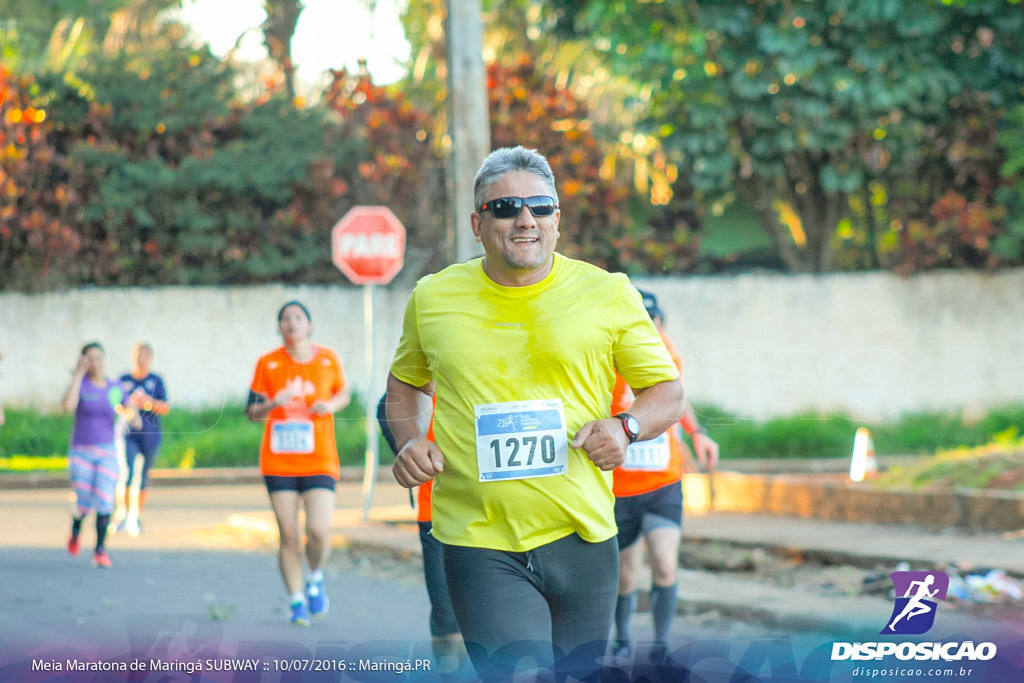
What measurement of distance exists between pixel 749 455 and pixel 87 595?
39.2 feet

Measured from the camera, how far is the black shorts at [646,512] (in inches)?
265

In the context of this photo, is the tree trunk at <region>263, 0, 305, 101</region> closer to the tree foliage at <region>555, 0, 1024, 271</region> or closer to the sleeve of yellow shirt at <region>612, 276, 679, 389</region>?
the tree foliage at <region>555, 0, 1024, 271</region>

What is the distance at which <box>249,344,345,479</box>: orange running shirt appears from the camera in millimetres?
7824

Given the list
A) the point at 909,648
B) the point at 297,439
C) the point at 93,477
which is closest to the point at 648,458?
the point at 297,439

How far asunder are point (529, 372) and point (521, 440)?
185 millimetres

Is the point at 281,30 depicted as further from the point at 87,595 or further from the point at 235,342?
the point at 87,595

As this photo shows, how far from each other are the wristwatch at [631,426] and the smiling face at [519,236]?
44cm

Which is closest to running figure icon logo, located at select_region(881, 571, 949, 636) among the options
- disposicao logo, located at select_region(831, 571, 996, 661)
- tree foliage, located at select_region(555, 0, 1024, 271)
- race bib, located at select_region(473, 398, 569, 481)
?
disposicao logo, located at select_region(831, 571, 996, 661)

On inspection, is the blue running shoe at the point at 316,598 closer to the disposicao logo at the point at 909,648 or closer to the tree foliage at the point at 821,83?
the disposicao logo at the point at 909,648

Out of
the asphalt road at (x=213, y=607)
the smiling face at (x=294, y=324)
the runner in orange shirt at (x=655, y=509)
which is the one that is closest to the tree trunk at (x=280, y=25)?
the asphalt road at (x=213, y=607)

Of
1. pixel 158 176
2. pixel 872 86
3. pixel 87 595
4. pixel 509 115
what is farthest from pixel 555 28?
pixel 87 595

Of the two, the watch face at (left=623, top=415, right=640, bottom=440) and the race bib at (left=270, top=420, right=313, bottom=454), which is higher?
the watch face at (left=623, top=415, right=640, bottom=440)

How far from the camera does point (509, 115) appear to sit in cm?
2152

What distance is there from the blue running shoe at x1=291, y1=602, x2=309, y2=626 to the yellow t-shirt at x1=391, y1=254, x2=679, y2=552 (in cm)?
432
